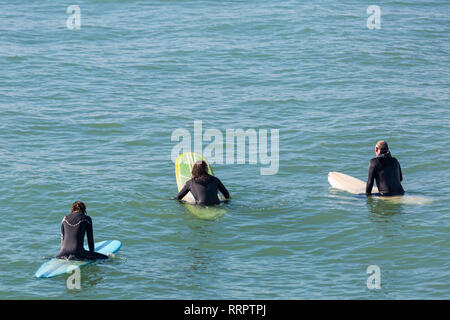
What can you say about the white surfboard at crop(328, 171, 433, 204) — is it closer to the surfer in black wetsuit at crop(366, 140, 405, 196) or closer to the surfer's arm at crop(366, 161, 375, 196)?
the surfer in black wetsuit at crop(366, 140, 405, 196)

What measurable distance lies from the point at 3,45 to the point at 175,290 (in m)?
20.5

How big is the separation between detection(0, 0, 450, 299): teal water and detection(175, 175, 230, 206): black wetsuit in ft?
1.54

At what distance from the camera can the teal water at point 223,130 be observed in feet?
45.3

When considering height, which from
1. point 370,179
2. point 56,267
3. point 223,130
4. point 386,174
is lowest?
point 56,267

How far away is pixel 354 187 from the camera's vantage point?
1769 cm

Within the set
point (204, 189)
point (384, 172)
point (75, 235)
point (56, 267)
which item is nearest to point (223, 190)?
point (204, 189)

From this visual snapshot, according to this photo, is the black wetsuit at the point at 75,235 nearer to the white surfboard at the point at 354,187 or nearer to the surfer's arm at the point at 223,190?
the surfer's arm at the point at 223,190

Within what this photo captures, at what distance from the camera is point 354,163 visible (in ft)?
65.9

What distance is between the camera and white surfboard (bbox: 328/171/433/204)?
1684cm

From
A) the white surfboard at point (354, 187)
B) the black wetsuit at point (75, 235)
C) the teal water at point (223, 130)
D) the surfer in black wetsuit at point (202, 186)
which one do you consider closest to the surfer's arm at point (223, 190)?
the surfer in black wetsuit at point (202, 186)

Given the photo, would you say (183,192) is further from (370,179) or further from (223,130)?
(223,130)

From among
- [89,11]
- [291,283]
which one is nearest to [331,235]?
[291,283]

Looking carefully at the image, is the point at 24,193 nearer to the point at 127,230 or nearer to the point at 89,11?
the point at 127,230

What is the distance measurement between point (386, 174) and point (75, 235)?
278 inches
